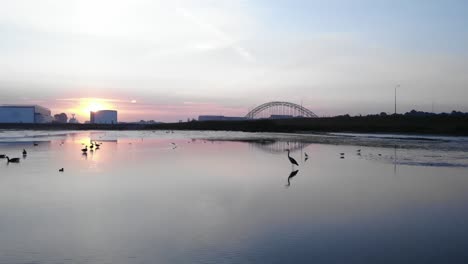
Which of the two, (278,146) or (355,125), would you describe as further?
(355,125)

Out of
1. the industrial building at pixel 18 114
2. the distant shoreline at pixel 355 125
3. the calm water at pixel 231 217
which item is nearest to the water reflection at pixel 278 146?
the calm water at pixel 231 217

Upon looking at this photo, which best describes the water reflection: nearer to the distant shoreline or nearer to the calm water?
the calm water

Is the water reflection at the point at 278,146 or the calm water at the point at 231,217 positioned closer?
the calm water at the point at 231,217

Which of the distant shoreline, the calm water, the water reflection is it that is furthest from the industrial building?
the calm water

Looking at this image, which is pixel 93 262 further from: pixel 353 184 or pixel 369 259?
pixel 353 184

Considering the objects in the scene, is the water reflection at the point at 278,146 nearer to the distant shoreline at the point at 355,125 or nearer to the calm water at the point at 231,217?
the calm water at the point at 231,217

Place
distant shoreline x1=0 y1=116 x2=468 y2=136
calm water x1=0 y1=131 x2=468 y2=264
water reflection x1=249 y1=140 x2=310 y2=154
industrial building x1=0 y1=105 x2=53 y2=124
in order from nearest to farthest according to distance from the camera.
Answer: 1. calm water x1=0 y1=131 x2=468 y2=264
2. water reflection x1=249 y1=140 x2=310 y2=154
3. distant shoreline x1=0 y1=116 x2=468 y2=136
4. industrial building x1=0 y1=105 x2=53 y2=124

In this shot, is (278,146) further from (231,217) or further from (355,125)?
(355,125)

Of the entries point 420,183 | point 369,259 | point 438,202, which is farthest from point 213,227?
point 420,183

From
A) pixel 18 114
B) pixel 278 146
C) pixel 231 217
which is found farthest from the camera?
pixel 18 114

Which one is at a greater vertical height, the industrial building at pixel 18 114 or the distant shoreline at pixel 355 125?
the industrial building at pixel 18 114

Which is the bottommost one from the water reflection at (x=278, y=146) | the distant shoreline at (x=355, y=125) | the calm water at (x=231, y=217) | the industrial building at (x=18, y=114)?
the calm water at (x=231, y=217)

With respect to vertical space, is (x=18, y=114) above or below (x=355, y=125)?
above

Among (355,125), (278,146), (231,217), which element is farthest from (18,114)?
(231,217)
